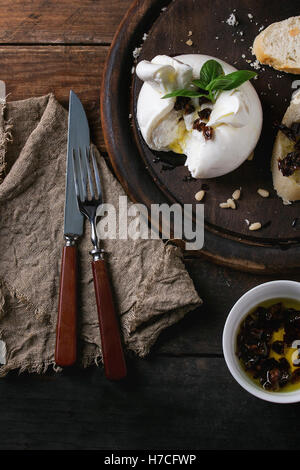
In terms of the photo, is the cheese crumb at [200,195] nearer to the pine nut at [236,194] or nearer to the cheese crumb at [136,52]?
the pine nut at [236,194]

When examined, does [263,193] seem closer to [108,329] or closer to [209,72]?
[209,72]

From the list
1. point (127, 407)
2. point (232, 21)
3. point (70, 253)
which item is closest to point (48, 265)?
→ point (70, 253)

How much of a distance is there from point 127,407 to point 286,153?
0.76 metres

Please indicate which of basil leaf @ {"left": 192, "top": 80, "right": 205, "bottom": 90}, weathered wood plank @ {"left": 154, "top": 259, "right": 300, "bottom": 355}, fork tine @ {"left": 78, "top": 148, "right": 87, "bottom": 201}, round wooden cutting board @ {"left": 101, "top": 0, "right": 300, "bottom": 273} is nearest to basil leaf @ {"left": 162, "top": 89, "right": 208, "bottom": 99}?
basil leaf @ {"left": 192, "top": 80, "right": 205, "bottom": 90}

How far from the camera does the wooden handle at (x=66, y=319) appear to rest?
1114mm

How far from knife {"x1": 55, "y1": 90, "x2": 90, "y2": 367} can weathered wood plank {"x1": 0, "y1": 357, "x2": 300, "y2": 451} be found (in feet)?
0.37

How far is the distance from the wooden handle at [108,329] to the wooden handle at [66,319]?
6 cm

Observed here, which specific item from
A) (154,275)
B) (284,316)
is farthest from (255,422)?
(154,275)

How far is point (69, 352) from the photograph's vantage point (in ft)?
3.67

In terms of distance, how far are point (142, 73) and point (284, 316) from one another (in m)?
0.67

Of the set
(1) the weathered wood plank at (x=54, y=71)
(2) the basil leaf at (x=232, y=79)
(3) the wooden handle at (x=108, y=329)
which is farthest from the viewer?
(1) the weathered wood plank at (x=54, y=71)

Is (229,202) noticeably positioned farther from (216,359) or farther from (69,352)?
(69,352)

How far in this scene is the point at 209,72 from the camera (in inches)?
40.4

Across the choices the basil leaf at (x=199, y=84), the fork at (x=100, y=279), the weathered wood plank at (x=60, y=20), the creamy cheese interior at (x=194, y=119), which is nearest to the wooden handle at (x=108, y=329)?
the fork at (x=100, y=279)
